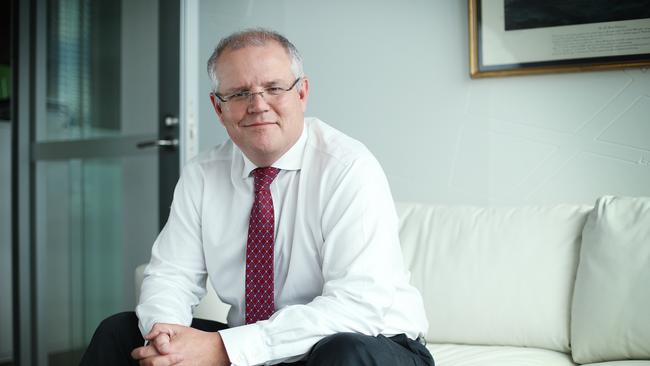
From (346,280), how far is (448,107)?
1.14m

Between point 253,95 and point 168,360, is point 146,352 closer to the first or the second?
point 168,360

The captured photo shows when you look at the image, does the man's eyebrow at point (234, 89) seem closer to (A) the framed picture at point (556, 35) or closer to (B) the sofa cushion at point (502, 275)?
(B) the sofa cushion at point (502, 275)

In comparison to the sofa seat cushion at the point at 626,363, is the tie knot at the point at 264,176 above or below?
above

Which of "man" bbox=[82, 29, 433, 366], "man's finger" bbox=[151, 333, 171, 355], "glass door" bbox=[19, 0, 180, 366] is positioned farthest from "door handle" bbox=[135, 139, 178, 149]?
"man's finger" bbox=[151, 333, 171, 355]

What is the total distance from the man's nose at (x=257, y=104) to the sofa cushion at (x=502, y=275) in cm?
76

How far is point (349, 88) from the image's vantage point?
2439mm

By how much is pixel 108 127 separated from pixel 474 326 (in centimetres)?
182

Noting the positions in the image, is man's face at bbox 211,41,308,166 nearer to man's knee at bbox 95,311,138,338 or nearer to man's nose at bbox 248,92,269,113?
man's nose at bbox 248,92,269,113

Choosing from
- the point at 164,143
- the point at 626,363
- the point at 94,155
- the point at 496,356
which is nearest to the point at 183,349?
→ the point at 496,356

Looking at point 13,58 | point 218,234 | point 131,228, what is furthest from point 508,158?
point 13,58

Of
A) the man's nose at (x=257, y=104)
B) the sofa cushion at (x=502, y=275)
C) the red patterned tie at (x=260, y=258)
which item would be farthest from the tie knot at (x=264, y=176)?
the sofa cushion at (x=502, y=275)

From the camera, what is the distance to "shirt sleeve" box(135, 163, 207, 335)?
158cm

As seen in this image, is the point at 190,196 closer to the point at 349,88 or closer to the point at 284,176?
the point at 284,176

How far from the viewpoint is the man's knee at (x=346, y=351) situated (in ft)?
3.71
